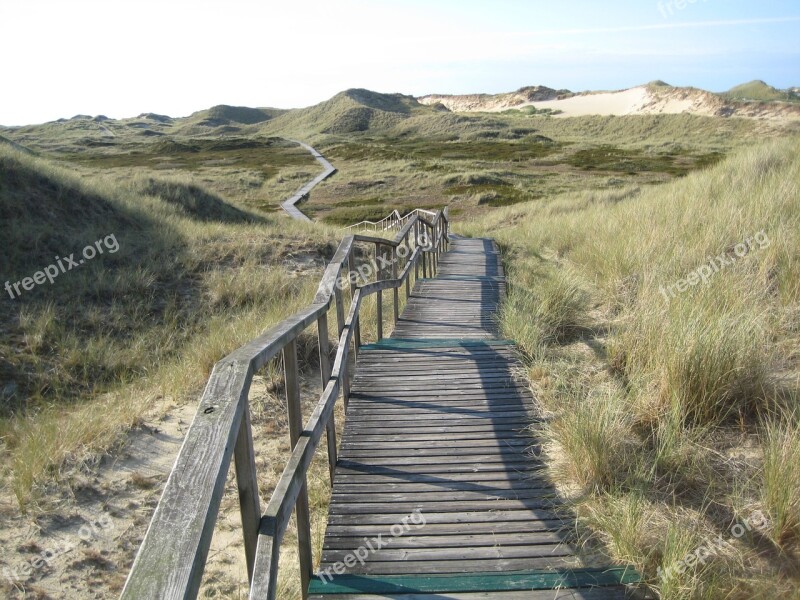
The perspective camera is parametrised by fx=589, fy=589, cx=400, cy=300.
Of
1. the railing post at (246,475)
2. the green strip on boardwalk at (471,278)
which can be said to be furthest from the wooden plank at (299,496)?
the green strip on boardwalk at (471,278)

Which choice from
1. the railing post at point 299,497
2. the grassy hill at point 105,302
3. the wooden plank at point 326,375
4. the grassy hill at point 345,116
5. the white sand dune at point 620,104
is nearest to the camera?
the railing post at point 299,497

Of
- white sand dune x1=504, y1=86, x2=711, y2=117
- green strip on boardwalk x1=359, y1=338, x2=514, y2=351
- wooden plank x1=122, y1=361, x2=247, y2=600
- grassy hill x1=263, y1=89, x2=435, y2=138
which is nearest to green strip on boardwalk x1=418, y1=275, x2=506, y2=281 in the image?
green strip on boardwalk x1=359, y1=338, x2=514, y2=351

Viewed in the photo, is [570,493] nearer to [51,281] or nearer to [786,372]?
[786,372]

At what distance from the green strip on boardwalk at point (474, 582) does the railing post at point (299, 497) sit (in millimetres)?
77

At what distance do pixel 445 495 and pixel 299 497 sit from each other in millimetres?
867

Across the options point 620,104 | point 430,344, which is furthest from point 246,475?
point 620,104

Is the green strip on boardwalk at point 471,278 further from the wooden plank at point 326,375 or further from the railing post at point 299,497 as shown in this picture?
the railing post at point 299,497

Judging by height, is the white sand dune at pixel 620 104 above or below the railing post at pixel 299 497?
above

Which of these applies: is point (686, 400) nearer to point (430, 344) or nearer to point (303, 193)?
point (430, 344)

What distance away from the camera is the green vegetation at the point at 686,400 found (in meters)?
2.52

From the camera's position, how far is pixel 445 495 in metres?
3.19

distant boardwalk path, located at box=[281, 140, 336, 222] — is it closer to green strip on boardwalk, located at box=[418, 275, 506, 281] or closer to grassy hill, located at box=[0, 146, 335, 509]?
grassy hill, located at box=[0, 146, 335, 509]

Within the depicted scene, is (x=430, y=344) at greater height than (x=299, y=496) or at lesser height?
lesser

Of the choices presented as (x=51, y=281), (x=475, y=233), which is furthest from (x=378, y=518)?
(x=475, y=233)
